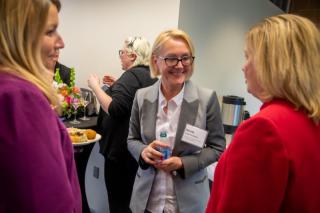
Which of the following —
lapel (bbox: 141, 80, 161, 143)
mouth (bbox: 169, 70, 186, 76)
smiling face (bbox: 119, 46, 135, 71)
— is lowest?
Result: lapel (bbox: 141, 80, 161, 143)

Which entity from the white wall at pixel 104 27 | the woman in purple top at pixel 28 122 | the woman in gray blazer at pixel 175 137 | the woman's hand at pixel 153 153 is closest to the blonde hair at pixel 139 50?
the white wall at pixel 104 27

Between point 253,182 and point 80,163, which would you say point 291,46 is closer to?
point 253,182

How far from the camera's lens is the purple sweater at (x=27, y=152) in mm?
628

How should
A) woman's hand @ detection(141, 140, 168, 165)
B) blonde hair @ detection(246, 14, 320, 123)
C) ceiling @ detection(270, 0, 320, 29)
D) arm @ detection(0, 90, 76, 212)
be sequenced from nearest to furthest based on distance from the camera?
arm @ detection(0, 90, 76, 212) < blonde hair @ detection(246, 14, 320, 123) < woman's hand @ detection(141, 140, 168, 165) < ceiling @ detection(270, 0, 320, 29)

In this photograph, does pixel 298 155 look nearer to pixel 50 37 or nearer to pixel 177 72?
pixel 50 37

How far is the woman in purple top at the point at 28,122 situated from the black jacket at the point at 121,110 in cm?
127

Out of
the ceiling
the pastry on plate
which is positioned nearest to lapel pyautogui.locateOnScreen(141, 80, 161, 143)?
the pastry on plate

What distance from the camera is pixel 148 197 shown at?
1.42m

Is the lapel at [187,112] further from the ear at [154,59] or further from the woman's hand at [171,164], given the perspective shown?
the ear at [154,59]

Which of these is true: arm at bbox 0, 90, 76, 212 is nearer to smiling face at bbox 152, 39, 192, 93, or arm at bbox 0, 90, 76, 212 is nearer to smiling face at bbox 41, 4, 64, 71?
smiling face at bbox 41, 4, 64, 71

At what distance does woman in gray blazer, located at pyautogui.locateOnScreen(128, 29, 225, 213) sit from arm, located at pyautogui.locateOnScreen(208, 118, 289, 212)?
0.59 m

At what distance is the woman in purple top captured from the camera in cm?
63

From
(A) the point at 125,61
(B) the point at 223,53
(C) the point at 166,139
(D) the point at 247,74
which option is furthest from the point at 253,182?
(B) the point at 223,53

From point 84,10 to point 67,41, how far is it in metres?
0.49
